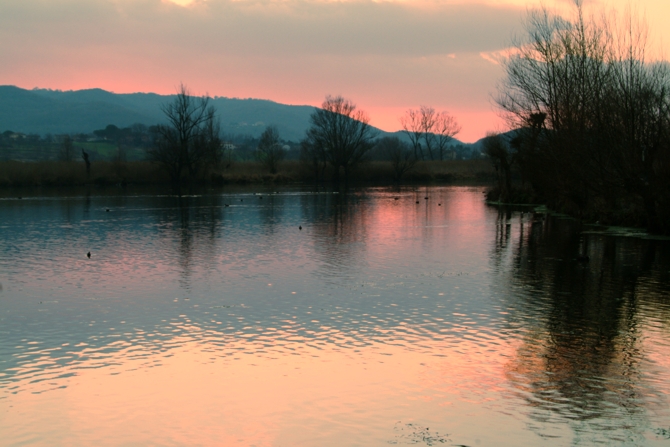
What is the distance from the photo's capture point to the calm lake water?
31.6 feet

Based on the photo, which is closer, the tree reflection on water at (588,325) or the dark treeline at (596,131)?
the tree reflection on water at (588,325)

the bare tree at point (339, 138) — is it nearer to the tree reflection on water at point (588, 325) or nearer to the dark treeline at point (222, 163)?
the dark treeline at point (222, 163)

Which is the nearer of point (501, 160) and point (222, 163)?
point (501, 160)

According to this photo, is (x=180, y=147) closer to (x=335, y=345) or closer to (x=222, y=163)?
(x=222, y=163)

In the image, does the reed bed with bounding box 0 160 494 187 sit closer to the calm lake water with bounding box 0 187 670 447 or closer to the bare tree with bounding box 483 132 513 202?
the bare tree with bounding box 483 132 513 202

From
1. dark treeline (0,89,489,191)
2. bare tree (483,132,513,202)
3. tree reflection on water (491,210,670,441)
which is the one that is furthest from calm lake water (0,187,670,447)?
dark treeline (0,89,489,191)

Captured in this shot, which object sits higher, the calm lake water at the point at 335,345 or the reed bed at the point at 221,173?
the reed bed at the point at 221,173

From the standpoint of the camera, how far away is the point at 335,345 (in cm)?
1361

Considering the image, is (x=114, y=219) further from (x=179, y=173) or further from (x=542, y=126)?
(x=179, y=173)

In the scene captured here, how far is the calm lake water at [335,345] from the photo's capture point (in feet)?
31.6

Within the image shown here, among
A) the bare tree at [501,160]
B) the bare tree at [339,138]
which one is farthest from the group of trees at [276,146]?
the bare tree at [501,160]

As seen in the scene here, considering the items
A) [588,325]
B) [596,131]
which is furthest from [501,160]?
[588,325]

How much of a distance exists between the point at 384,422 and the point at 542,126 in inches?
1646

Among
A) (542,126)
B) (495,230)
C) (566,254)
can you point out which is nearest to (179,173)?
(542,126)
